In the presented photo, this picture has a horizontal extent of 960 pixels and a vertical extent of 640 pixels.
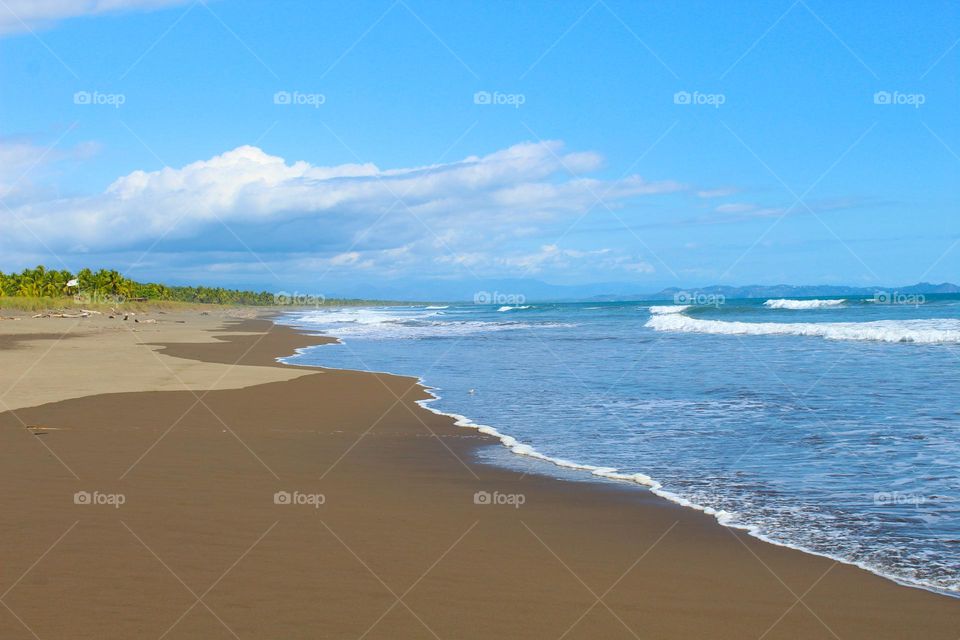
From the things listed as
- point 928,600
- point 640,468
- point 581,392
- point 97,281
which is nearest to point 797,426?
point 640,468

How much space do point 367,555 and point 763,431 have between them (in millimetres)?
7528

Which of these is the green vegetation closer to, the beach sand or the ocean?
the ocean

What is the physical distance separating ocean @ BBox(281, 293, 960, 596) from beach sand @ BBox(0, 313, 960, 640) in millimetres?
572

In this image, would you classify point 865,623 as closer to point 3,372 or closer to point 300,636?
point 300,636

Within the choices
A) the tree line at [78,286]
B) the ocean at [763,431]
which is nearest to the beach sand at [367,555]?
the ocean at [763,431]

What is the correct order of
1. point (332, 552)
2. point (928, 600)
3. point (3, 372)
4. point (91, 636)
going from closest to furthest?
1. point (91, 636)
2. point (928, 600)
3. point (332, 552)
4. point (3, 372)

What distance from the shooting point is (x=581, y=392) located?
16062 mm

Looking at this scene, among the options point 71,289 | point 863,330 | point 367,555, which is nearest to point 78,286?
point 71,289

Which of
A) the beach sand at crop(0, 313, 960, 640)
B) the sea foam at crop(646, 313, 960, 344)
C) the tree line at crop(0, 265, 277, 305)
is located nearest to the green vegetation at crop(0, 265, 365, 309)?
the tree line at crop(0, 265, 277, 305)

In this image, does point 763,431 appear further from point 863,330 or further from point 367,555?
point 863,330

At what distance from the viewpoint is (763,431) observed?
1140 centimetres

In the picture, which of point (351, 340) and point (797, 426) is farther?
point (351, 340)

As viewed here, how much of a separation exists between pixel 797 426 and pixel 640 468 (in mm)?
3796

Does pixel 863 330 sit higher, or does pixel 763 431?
pixel 863 330
